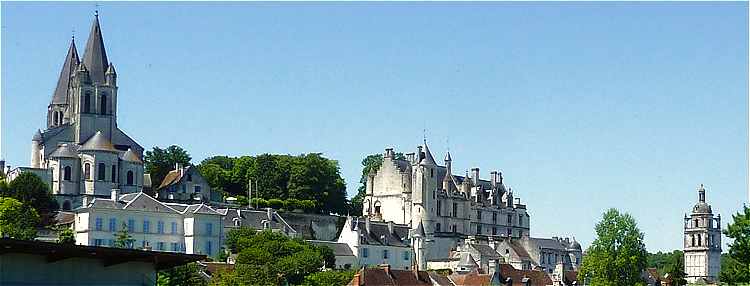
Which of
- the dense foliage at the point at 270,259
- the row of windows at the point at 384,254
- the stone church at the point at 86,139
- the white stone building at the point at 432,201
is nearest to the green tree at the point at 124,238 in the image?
the dense foliage at the point at 270,259

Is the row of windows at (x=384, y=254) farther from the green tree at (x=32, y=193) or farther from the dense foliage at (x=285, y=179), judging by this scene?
the green tree at (x=32, y=193)

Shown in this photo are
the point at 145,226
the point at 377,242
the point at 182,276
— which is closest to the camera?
the point at 182,276

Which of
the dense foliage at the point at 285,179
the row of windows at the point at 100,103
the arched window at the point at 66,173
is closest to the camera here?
the arched window at the point at 66,173

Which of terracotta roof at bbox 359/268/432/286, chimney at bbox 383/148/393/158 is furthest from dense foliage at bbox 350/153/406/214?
terracotta roof at bbox 359/268/432/286

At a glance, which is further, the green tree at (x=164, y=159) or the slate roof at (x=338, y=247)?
the green tree at (x=164, y=159)

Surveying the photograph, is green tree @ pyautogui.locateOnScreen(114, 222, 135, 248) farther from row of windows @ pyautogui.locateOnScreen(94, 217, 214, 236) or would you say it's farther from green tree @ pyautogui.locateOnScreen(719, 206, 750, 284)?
green tree @ pyautogui.locateOnScreen(719, 206, 750, 284)

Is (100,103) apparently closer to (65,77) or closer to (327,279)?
(65,77)

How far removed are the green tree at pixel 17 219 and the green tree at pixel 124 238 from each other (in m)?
4.52

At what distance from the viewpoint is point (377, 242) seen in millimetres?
90062

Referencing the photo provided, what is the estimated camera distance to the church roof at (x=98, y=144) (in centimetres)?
8444

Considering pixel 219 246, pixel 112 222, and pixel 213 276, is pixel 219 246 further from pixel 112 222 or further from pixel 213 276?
pixel 213 276

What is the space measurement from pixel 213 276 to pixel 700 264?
68501 millimetres

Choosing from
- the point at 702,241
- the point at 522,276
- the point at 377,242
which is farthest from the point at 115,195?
the point at 702,241

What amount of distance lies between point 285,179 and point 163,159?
940 centimetres
